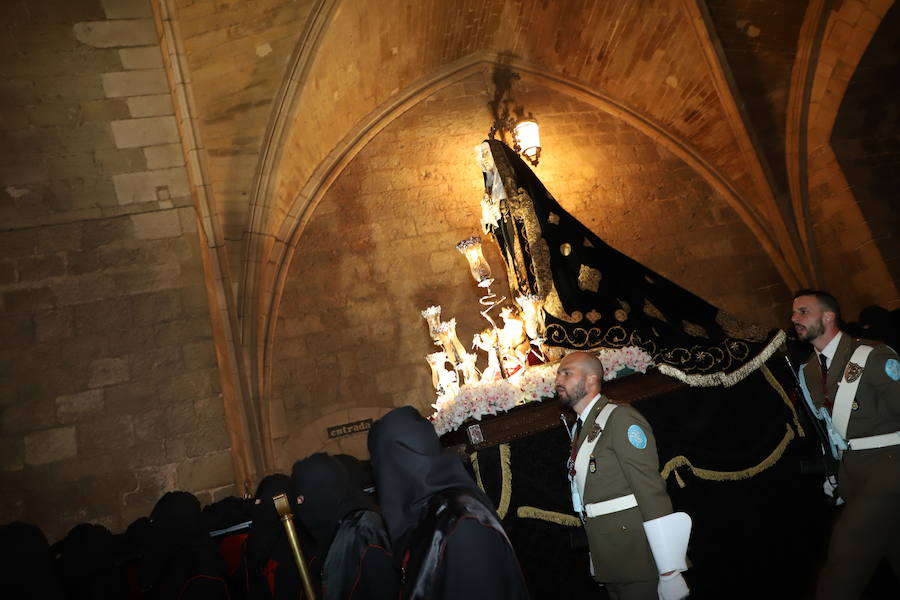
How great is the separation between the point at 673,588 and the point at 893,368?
1.21 meters

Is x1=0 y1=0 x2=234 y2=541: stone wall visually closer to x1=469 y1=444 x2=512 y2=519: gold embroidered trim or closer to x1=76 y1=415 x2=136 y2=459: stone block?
x1=76 y1=415 x2=136 y2=459: stone block

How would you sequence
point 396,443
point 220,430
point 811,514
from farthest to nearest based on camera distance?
1. point 220,430
2. point 811,514
3. point 396,443

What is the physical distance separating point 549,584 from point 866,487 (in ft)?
4.31

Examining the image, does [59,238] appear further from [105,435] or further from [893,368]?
[893,368]

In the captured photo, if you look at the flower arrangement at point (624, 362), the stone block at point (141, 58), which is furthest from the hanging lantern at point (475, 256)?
the stone block at point (141, 58)

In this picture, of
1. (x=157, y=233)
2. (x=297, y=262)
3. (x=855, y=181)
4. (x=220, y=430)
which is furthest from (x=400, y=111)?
(x=855, y=181)

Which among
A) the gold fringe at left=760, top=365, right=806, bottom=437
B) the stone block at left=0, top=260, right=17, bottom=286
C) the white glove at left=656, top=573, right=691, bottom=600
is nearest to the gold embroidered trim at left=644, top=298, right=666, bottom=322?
the gold fringe at left=760, top=365, right=806, bottom=437

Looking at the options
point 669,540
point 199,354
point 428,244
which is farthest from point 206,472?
point 428,244

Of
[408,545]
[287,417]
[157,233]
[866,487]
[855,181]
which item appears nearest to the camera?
[408,545]

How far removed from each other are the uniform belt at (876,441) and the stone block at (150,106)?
4037 millimetres

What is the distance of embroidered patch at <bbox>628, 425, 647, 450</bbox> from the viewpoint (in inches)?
94.0

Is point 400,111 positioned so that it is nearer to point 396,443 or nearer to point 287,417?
point 287,417

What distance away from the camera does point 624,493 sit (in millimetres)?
2418

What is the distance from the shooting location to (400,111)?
6.99 m
